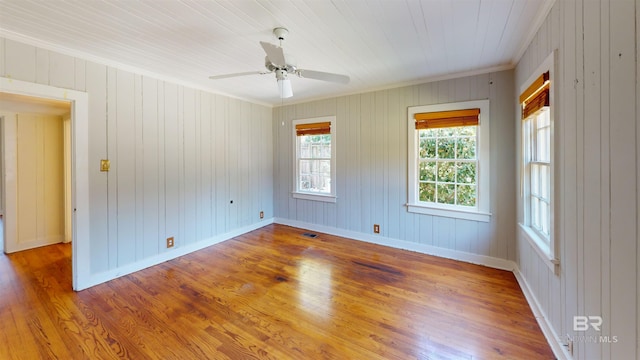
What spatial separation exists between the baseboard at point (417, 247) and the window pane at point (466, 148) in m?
1.27

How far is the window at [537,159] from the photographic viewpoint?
193cm

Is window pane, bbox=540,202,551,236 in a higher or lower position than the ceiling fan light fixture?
lower

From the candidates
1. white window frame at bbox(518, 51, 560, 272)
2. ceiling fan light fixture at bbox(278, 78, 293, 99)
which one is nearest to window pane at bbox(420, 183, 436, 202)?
white window frame at bbox(518, 51, 560, 272)

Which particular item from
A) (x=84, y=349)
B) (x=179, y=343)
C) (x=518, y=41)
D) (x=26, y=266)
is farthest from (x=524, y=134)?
(x=26, y=266)

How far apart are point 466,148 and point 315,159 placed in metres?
2.47

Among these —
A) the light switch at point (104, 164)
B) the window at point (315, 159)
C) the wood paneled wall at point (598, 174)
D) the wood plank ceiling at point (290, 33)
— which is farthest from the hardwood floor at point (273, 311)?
the wood plank ceiling at point (290, 33)

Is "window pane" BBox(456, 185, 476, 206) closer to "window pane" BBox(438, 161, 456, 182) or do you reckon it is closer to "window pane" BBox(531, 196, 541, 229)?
"window pane" BBox(438, 161, 456, 182)

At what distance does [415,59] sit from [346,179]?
2119 millimetres

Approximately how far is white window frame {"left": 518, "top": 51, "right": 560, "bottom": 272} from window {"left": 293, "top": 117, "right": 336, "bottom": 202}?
2.63m

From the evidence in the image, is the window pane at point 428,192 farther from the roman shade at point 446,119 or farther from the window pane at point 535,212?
the window pane at point 535,212

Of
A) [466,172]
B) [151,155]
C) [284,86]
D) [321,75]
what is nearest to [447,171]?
[466,172]

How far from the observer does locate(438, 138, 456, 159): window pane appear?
3443 mm

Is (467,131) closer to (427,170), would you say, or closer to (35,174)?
(427,170)

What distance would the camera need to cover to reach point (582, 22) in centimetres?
137
